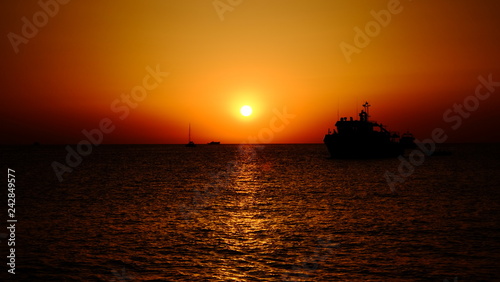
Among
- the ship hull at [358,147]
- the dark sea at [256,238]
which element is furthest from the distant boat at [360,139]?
the dark sea at [256,238]

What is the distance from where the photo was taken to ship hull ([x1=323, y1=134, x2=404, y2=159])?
351 ft

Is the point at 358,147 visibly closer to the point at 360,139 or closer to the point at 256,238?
the point at 360,139

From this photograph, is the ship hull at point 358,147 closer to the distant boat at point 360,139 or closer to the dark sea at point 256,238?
the distant boat at point 360,139

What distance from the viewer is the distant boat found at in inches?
4122

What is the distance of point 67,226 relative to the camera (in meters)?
27.2

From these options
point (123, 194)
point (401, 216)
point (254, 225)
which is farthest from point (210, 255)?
point (123, 194)

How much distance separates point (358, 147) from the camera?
107 meters

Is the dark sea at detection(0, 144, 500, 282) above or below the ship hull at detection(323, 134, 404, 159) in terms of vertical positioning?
below

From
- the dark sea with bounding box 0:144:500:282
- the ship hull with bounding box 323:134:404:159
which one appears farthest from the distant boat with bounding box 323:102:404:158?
the dark sea with bounding box 0:144:500:282

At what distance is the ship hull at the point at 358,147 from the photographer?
10688 centimetres

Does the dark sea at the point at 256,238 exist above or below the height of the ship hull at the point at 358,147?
below

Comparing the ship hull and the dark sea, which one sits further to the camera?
the ship hull

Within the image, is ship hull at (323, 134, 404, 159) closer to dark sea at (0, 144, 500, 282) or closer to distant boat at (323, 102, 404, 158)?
distant boat at (323, 102, 404, 158)

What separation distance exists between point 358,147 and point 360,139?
2.06 meters
